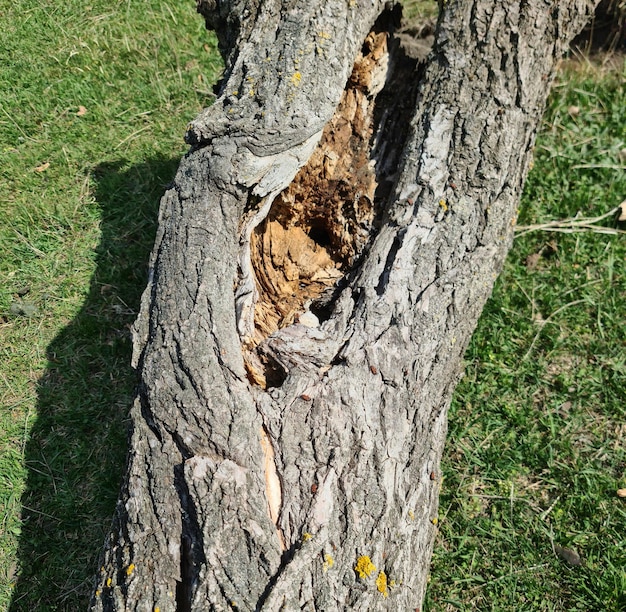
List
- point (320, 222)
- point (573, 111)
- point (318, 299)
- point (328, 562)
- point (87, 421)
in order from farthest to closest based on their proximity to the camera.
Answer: point (573, 111) → point (87, 421) → point (320, 222) → point (318, 299) → point (328, 562)

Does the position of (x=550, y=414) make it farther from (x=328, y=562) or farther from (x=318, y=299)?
(x=328, y=562)

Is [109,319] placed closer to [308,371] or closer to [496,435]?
[308,371]

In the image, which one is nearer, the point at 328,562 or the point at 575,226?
the point at 328,562

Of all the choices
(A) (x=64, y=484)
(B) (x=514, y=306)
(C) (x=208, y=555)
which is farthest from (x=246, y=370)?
(B) (x=514, y=306)

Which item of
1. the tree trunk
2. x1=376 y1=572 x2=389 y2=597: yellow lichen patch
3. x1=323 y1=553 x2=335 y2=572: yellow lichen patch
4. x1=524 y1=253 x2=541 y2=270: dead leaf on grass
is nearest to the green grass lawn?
x1=524 y1=253 x2=541 y2=270: dead leaf on grass

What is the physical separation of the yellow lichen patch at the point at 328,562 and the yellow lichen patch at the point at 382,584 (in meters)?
0.16

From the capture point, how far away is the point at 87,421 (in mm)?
2908

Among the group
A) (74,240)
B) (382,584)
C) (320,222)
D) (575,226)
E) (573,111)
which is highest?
(573,111)

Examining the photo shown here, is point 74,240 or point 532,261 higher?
point 532,261

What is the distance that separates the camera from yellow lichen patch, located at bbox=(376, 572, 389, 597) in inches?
66.6

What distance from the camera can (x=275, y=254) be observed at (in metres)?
2.61

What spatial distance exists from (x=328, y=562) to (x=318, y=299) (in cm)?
115

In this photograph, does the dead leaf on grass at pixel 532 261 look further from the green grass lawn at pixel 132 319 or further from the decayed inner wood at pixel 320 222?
the decayed inner wood at pixel 320 222

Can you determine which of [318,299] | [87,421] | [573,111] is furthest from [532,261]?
[87,421]
